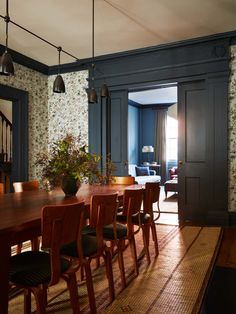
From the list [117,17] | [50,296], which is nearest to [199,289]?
[50,296]

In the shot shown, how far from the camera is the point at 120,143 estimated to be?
5.67 m

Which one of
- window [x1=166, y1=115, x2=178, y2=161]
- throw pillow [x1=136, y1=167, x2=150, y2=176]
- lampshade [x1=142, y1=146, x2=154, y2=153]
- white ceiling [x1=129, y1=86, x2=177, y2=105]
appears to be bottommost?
throw pillow [x1=136, y1=167, x2=150, y2=176]

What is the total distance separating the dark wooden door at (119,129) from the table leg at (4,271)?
4.15 m

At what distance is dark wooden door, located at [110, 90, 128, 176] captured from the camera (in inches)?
221

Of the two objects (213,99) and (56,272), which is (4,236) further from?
(213,99)

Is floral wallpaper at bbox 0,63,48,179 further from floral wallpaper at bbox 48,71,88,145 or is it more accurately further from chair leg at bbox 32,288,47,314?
chair leg at bbox 32,288,47,314

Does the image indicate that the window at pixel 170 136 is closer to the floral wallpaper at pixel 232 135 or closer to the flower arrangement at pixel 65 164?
the floral wallpaper at pixel 232 135

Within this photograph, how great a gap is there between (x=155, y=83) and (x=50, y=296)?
3992mm

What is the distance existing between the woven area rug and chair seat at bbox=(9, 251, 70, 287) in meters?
0.53

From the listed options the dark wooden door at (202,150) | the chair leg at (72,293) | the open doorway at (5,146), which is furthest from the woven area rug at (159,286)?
the open doorway at (5,146)

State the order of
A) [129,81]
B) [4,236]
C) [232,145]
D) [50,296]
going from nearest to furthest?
[4,236], [50,296], [232,145], [129,81]

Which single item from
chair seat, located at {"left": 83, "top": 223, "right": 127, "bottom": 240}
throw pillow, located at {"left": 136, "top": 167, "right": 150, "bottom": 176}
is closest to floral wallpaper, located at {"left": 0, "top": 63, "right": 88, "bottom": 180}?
chair seat, located at {"left": 83, "top": 223, "right": 127, "bottom": 240}

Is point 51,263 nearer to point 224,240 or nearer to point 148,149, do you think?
point 224,240

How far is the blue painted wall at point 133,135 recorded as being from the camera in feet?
34.9
